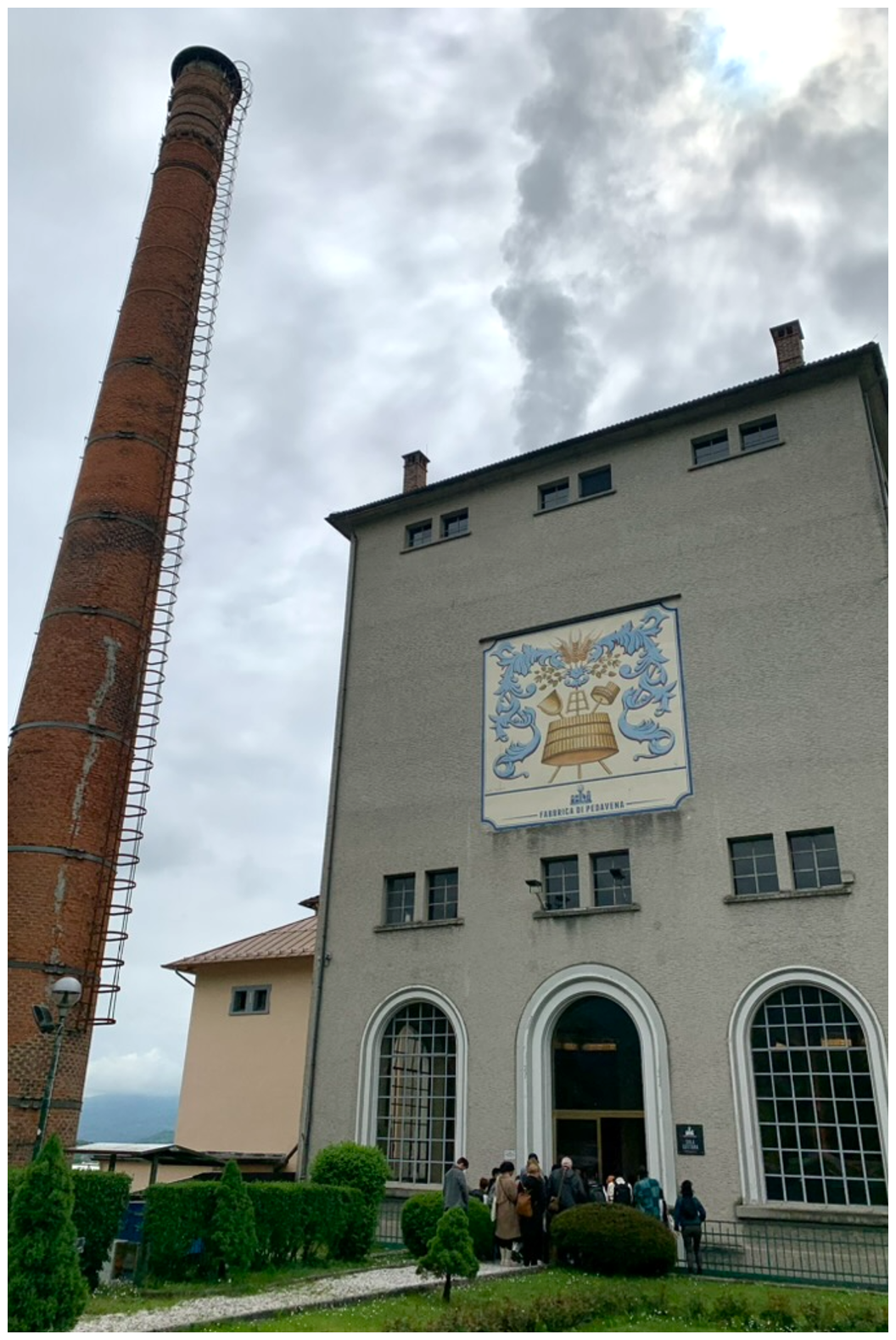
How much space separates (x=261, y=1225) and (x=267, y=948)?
18393 mm

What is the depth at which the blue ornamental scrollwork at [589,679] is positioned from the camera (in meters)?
21.8

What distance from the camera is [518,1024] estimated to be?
20.8 meters

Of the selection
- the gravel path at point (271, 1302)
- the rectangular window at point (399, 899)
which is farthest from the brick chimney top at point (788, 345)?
the gravel path at point (271, 1302)

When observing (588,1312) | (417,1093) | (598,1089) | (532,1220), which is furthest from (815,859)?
(417,1093)

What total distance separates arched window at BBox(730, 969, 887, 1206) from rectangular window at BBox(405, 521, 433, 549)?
604 inches

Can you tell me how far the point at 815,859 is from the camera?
1892cm

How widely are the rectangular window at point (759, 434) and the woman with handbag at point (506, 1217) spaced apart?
53.6 feet

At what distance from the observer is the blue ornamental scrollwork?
859 inches

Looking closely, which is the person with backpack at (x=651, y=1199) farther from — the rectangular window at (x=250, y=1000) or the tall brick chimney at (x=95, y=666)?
the rectangular window at (x=250, y=1000)

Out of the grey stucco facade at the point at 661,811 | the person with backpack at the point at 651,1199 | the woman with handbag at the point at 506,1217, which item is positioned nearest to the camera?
the woman with handbag at the point at 506,1217

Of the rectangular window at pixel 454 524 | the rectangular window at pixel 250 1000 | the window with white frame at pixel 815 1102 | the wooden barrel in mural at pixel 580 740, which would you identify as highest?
the rectangular window at pixel 454 524

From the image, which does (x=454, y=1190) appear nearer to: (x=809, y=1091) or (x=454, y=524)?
(x=809, y=1091)

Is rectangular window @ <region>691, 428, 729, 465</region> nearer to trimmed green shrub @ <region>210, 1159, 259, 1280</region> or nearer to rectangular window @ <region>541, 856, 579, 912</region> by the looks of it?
rectangular window @ <region>541, 856, 579, 912</region>

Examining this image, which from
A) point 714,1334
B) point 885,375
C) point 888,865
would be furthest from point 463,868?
point 885,375
